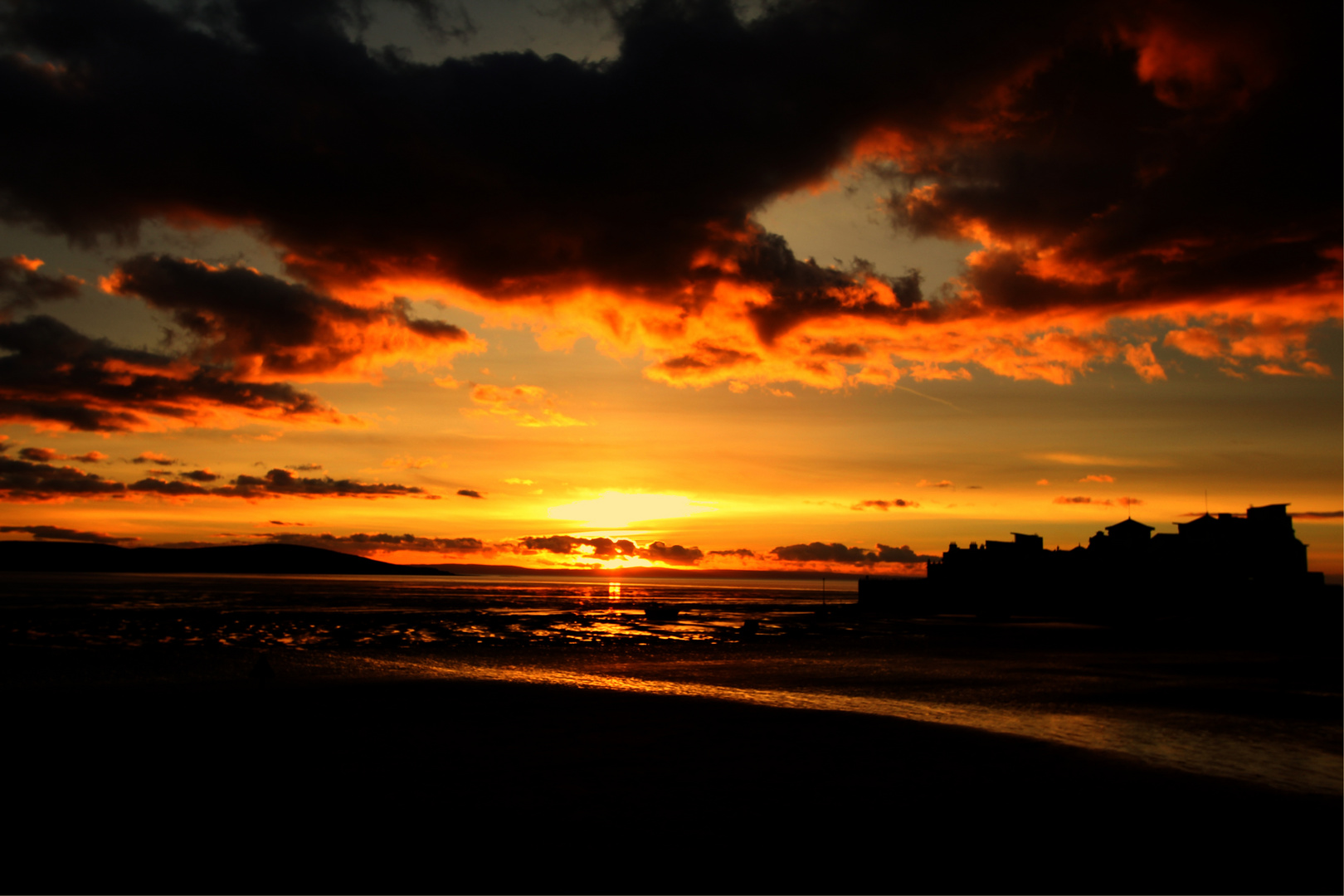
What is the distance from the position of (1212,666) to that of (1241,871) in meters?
29.0

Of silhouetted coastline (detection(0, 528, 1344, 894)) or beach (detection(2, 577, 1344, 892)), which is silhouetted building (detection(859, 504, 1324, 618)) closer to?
silhouetted coastline (detection(0, 528, 1344, 894))

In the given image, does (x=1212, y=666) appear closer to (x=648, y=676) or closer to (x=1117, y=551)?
(x=648, y=676)

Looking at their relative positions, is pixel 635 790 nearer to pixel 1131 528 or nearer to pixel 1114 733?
pixel 1114 733

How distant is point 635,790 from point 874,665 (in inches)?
915

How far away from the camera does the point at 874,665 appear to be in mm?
34406

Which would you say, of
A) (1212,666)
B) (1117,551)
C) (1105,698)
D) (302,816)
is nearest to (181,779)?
(302,816)

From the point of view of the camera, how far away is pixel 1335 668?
106 feet

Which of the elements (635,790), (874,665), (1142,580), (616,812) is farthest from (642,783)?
(1142,580)

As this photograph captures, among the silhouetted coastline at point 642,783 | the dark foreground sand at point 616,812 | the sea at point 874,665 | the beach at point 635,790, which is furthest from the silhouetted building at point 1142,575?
the dark foreground sand at point 616,812

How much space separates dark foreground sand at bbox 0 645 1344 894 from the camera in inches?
392

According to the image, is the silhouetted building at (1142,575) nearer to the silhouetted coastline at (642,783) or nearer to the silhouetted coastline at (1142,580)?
the silhouetted coastline at (1142,580)

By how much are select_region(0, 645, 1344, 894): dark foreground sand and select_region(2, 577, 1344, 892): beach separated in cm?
5

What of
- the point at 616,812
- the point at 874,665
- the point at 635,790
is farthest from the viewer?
the point at 874,665

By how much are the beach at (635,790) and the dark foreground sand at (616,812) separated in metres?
0.05
